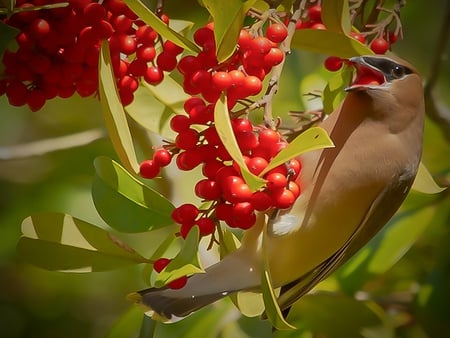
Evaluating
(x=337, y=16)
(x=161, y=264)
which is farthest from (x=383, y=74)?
(x=161, y=264)

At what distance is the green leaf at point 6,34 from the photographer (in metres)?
1.56

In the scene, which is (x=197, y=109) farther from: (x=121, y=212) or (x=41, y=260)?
(x=41, y=260)

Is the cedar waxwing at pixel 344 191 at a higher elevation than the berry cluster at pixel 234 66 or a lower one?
lower

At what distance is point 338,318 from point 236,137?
985 mm

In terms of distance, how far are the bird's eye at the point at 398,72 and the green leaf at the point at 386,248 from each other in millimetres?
720

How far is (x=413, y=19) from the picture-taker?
3.50m

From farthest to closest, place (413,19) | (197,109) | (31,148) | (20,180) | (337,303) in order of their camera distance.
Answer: (413,19)
(20,180)
(31,148)
(337,303)
(197,109)

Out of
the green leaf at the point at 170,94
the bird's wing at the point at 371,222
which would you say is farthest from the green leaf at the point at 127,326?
the green leaf at the point at 170,94

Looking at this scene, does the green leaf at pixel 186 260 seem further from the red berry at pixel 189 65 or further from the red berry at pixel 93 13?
the red berry at pixel 93 13

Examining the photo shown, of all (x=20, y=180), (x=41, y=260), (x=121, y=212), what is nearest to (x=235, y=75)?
(x=121, y=212)

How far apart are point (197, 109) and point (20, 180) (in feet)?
5.91

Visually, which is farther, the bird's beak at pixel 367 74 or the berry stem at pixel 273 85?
the bird's beak at pixel 367 74

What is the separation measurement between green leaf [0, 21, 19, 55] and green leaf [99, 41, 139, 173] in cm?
14

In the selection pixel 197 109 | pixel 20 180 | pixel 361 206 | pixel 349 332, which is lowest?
pixel 20 180
